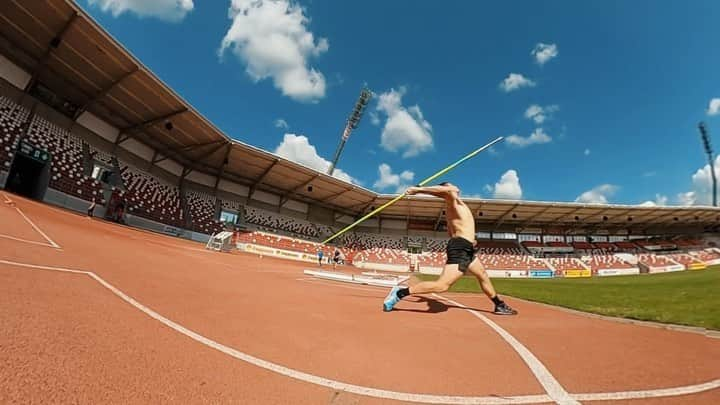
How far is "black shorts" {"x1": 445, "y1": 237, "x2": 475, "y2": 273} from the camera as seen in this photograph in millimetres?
4258

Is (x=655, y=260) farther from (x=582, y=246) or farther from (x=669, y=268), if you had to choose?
(x=582, y=246)

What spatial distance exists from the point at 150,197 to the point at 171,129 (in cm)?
592

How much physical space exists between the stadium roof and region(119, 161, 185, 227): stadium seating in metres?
2.06

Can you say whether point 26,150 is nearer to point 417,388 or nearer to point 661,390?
point 417,388

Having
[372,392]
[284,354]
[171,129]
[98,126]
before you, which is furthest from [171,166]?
[372,392]

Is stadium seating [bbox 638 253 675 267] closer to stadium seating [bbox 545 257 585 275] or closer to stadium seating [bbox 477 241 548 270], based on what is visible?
stadium seating [bbox 545 257 585 275]

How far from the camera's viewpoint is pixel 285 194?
33.2 m

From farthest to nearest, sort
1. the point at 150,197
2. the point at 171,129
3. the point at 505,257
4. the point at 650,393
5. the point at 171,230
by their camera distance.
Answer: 1. the point at 505,257
2. the point at 171,230
3. the point at 150,197
4. the point at 171,129
5. the point at 650,393

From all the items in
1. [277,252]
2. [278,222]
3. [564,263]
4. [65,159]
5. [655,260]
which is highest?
[655,260]

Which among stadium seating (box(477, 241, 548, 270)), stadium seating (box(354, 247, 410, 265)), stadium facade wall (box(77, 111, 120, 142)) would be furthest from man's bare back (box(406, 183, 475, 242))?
stadium seating (box(477, 241, 548, 270))

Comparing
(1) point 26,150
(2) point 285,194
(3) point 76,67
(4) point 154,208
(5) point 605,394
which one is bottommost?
(5) point 605,394

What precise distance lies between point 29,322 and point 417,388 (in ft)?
8.63

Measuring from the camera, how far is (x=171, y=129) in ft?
69.4

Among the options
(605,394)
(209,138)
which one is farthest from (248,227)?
(605,394)
